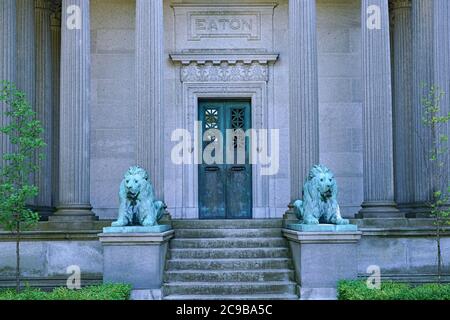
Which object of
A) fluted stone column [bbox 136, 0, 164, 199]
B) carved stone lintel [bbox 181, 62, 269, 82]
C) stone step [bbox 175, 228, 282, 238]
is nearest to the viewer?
stone step [bbox 175, 228, 282, 238]

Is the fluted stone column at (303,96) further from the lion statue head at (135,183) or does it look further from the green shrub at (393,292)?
the lion statue head at (135,183)

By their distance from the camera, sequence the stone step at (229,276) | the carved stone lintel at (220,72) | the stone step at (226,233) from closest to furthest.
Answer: the stone step at (229,276) → the stone step at (226,233) → the carved stone lintel at (220,72)

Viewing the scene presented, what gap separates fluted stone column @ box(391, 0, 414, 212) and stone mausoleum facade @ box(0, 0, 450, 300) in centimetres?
5

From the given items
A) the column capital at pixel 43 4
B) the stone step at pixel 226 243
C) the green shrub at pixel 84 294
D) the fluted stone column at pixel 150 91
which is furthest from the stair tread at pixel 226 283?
the column capital at pixel 43 4

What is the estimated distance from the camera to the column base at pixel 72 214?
57.7 ft

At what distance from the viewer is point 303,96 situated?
18.2m

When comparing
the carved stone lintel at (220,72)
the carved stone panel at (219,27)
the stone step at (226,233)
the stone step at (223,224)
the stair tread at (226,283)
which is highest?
the carved stone panel at (219,27)

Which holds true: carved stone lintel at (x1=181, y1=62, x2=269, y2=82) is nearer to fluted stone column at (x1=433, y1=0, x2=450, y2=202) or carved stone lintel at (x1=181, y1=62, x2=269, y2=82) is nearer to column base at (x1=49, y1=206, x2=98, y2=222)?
fluted stone column at (x1=433, y1=0, x2=450, y2=202)

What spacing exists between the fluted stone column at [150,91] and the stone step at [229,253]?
1.87 m

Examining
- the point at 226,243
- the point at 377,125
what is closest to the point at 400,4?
the point at 377,125

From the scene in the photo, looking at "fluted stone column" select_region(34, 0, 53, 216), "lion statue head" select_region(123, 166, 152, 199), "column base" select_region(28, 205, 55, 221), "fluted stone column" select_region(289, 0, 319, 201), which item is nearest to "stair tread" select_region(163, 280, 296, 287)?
"lion statue head" select_region(123, 166, 152, 199)

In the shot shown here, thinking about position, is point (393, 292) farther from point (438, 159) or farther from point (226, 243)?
point (438, 159)

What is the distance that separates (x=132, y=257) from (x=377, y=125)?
740 centimetres

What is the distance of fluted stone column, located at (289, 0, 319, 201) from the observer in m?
18.0
